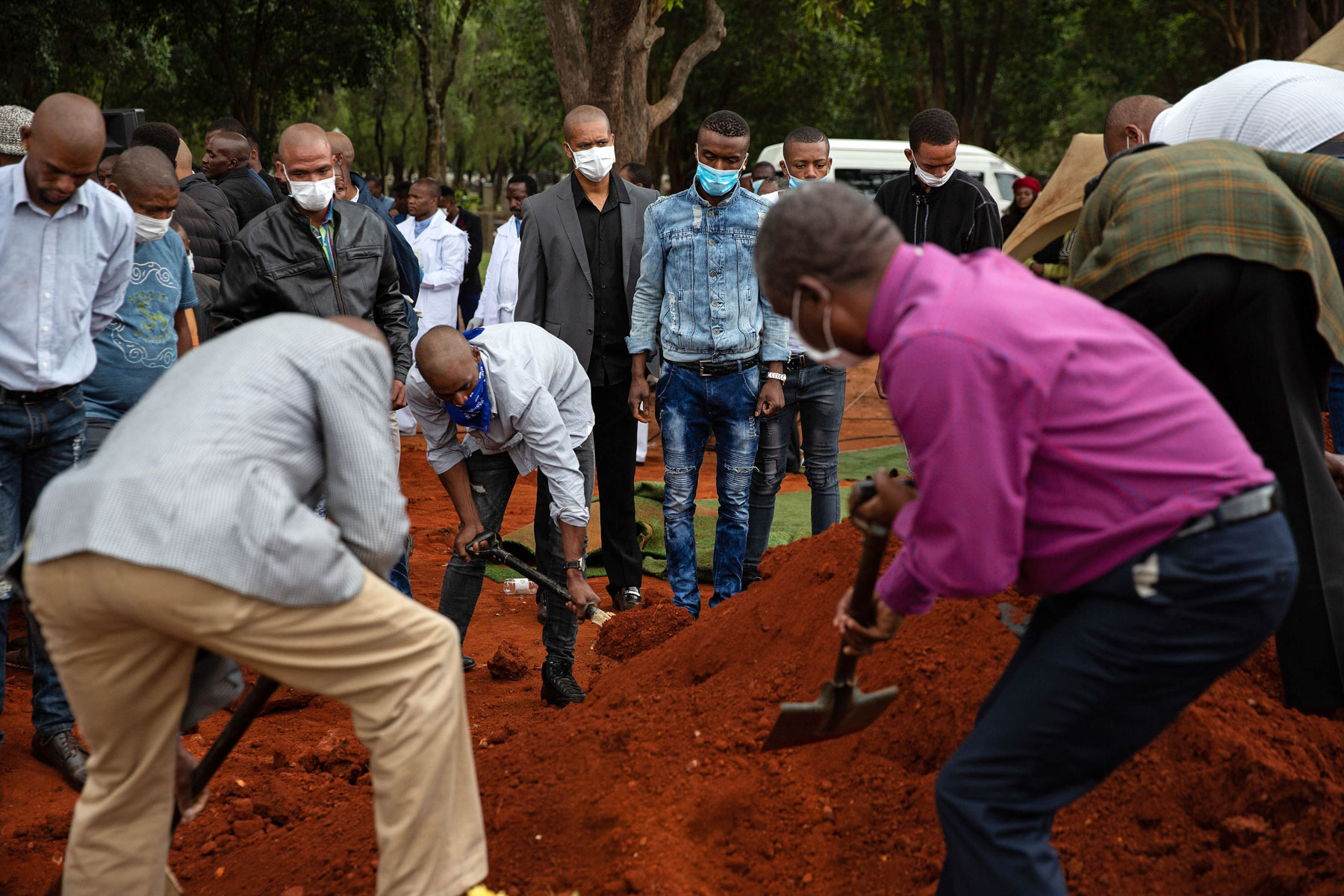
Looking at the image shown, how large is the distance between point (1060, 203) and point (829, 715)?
227 inches

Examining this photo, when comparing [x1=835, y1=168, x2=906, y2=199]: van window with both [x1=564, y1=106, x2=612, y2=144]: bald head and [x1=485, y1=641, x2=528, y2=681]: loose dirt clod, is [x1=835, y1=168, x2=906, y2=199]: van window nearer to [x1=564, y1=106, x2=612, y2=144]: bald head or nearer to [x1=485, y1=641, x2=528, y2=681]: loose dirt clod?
[x1=564, y1=106, x2=612, y2=144]: bald head

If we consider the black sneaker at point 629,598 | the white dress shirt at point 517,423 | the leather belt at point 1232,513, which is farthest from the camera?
the black sneaker at point 629,598

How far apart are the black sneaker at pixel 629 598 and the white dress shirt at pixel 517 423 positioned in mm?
1314

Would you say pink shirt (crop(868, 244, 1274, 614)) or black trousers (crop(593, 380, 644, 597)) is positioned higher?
pink shirt (crop(868, 244, 1274, 614))

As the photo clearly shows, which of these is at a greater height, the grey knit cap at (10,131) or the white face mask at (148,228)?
the grey knit cap at (10,131)

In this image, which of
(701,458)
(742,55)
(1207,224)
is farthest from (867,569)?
(742,55)

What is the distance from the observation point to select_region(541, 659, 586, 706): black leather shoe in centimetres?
479

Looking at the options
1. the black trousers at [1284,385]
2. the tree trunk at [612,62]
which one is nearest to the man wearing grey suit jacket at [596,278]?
the black trousers at [1284,385]

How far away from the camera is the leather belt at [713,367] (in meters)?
5.12

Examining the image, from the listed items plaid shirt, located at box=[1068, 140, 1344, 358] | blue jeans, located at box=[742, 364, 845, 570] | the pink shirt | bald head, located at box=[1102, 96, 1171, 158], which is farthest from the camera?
blue jeans, located at box=[742, 364, 845, 570]

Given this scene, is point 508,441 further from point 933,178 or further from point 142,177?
point 933,178

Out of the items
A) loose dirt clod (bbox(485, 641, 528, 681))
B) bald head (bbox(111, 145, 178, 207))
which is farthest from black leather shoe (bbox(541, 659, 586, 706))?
bald head (bbox(111, 145, 178, 207))

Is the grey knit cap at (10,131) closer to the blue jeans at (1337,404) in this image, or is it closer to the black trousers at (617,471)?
the black trousers at (617,471)

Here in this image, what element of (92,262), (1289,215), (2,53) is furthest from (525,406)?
(2,53)
